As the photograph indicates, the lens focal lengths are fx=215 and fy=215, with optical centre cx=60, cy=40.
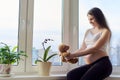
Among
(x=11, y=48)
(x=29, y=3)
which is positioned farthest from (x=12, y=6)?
(x=11, y=48)

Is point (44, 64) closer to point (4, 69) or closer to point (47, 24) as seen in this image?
point (4, 69)

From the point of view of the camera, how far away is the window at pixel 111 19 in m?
2.47

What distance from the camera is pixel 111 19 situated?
2523 millimetres

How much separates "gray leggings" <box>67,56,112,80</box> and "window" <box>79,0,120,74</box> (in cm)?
44

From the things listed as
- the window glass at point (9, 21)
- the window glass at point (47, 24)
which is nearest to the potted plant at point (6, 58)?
the window glass at point (9, 21)

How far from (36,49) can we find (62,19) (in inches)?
19.2

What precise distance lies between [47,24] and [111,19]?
29.6 inches

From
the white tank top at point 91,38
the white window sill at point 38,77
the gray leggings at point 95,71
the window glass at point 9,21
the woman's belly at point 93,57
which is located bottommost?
the white window sill at point 38,77

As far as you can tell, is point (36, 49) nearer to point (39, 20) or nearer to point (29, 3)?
point (39, 20)

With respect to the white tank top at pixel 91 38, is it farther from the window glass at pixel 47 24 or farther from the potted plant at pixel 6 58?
the potted plant at pixel 6 58

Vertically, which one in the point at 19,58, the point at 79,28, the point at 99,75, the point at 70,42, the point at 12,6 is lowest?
the point at 99,75

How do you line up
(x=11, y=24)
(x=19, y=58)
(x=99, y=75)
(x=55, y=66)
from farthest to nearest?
(x=55, y=66)
(x=11, y=24)
(x=19, y=58)
(x=99, y=75)

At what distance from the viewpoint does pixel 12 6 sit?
2320mm

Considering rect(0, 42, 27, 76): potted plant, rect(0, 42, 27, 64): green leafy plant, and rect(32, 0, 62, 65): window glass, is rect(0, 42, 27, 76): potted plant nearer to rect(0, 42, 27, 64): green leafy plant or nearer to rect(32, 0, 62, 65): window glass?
rect(0, 42, 27, 64): green leafy plant
